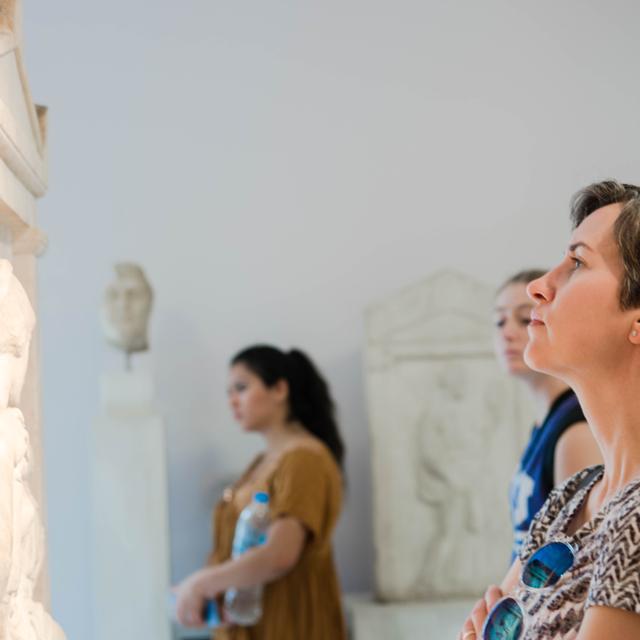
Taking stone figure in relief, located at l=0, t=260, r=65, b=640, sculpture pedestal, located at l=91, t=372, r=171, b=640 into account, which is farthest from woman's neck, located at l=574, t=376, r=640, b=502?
sculpture pedestal, located at l=91, t=372, r=171, b=640

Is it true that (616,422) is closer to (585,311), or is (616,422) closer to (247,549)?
(585,311)

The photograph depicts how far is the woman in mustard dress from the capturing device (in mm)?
4023

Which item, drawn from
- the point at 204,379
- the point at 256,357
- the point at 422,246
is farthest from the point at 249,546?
the point at 422,246

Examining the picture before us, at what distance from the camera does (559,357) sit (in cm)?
173

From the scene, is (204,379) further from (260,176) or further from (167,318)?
(260,176)

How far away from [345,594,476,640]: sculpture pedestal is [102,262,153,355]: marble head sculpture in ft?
4.97

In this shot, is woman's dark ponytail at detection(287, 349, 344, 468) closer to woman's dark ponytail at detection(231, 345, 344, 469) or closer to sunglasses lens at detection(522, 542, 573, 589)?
woman's dark ponytail at detection(231, 345, 344, 469)

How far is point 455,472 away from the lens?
5223 mm

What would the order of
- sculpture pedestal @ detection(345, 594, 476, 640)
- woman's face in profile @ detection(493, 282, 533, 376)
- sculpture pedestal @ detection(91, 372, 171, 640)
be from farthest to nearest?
sculpture pedestal @ detection(345, 594, 476, 640) → sculpture pedestal @ detection(91, 372, 171, 640) → woman's face in profile @ detection(493, 282, 533, 376)

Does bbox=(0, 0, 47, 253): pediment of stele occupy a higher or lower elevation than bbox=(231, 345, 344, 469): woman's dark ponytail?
higher

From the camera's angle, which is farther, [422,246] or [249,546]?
[422,246]

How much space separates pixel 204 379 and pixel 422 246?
1269mm

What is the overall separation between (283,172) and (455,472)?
174 centimetres

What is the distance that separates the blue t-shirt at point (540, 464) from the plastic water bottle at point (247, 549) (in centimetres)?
149
